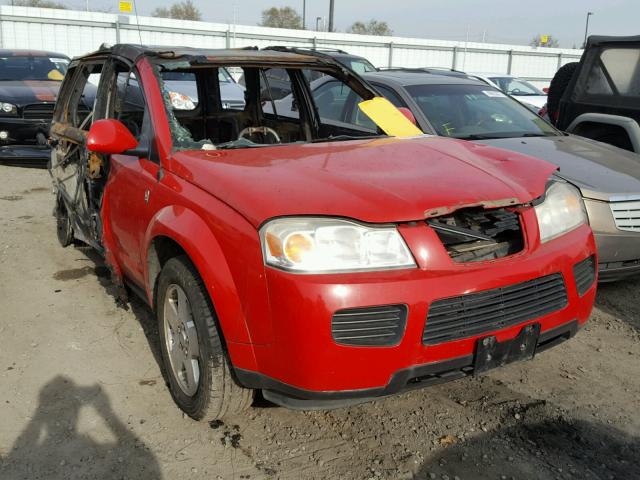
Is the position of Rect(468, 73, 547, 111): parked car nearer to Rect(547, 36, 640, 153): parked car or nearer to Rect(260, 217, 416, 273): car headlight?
Rect(547, 36, 640, 153): parked car

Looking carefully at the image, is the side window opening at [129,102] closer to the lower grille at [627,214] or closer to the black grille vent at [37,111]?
the lower grille at [627,214]

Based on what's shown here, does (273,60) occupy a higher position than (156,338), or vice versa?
(273,60)

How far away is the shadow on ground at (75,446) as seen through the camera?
252 centimetres

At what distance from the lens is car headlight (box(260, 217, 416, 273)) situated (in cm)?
221

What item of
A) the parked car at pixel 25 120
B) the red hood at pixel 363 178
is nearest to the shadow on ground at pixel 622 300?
the red hood at pixel 363 178

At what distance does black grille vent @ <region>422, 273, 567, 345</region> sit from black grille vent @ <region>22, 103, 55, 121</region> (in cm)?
826

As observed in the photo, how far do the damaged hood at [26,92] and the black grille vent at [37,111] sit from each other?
87mm

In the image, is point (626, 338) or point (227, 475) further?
point (626, 338)

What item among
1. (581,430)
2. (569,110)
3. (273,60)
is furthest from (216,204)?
(569,110)

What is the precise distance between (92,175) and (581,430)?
3.11m

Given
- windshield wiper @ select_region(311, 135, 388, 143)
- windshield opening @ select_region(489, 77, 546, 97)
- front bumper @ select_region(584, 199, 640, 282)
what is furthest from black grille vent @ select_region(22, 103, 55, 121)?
windshield opening @ select_region(489, 77, 546, 97)

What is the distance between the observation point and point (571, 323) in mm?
2686

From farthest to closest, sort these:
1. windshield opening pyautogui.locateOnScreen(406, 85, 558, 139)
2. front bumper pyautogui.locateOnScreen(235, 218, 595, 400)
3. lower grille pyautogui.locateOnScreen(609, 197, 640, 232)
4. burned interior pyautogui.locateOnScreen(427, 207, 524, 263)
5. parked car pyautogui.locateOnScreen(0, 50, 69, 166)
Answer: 1. parked car pyautogui.locateOnScreen(0, 50, 69, 166)
2. windshield opening pyautogui.locateOnScreen(406, 85, 558, 139)
3. lower grille pyautogui.locateOnScreen(609, 197, 640, 232)
4. burned interior pyautogui.locateOnScreen(427, 207, 524, 263)
5. front bumper pyautogui.locateOnScreen(235, 218, 595, 400)

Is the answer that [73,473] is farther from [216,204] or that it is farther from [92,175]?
[92,175]
